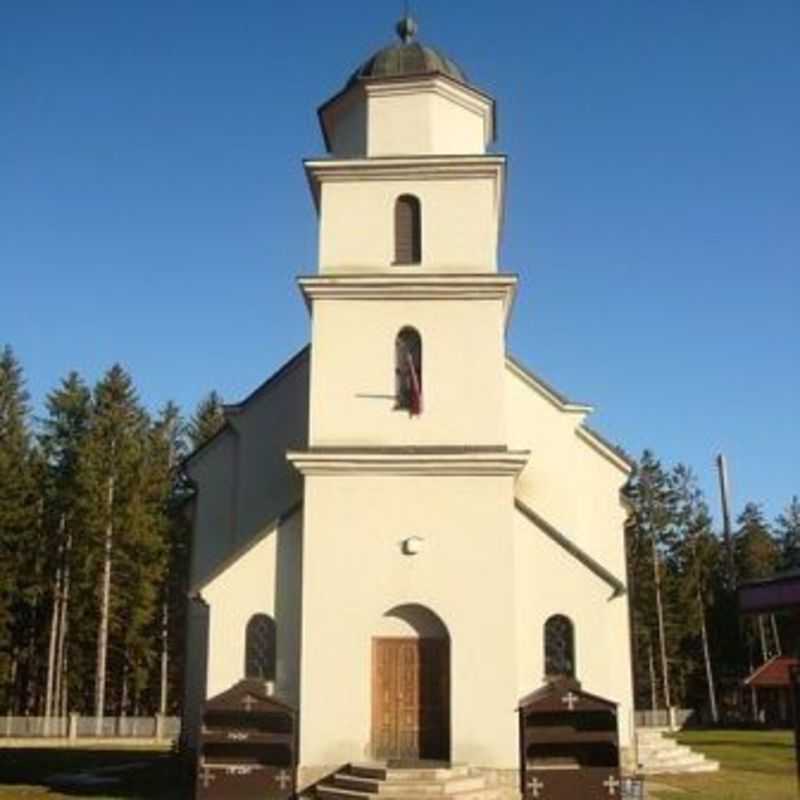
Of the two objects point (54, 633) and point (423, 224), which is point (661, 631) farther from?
point (423, 224)

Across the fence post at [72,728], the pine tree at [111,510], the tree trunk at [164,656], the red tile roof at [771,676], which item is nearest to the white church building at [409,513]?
the fence post at [72,728]

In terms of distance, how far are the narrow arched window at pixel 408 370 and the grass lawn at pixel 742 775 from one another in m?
8.21

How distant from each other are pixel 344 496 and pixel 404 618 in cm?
243

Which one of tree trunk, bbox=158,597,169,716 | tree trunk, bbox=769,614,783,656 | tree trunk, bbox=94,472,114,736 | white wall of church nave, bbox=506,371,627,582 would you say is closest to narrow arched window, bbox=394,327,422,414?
white wall of church nave, bbox=506,371,627,582

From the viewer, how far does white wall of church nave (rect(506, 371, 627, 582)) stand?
75.5 ft

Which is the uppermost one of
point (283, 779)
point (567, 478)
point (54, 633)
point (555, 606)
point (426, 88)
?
point (426, 88)

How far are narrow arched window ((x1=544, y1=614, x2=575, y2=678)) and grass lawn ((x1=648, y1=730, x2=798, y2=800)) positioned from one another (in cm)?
267

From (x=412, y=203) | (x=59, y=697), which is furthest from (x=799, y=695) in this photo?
(x=59, y=697)

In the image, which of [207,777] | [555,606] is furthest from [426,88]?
[207,777]

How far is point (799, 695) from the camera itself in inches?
323

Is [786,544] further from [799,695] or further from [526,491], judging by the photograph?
[799,695]

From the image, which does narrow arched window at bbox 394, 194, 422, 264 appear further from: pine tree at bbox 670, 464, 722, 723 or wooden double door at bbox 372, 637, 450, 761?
pine tree at bbox 670, 464, 722, 723

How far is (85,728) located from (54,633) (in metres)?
6.55

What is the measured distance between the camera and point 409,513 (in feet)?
62.7
